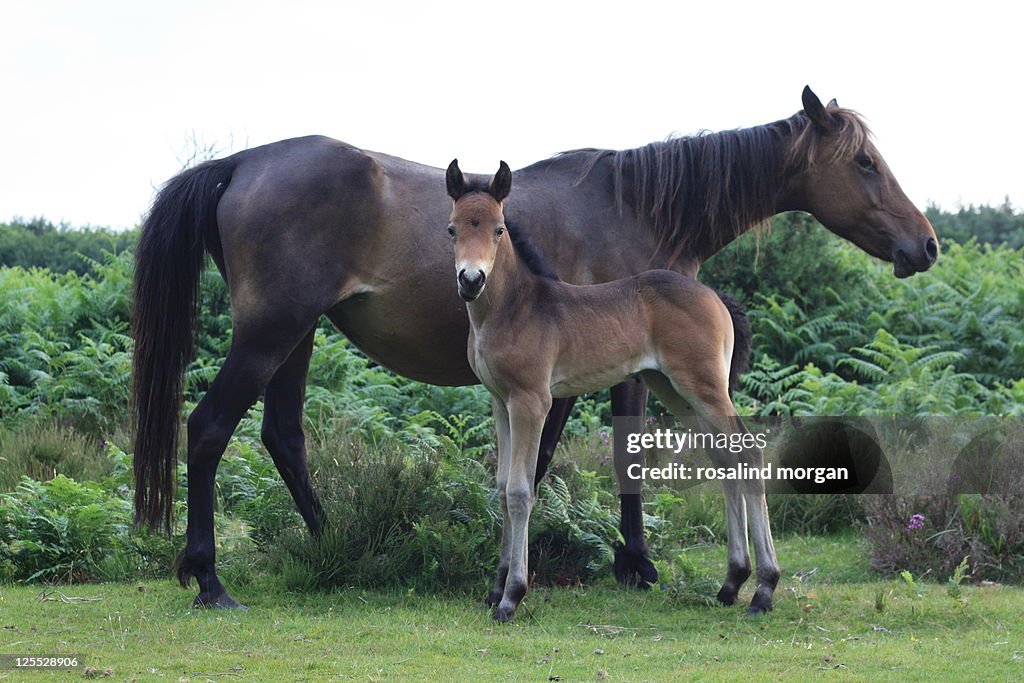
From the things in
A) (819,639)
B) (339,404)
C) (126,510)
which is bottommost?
(819,639)

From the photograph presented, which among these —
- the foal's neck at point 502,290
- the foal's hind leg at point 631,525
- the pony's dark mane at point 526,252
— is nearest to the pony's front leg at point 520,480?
the foal's neck at point 502,290

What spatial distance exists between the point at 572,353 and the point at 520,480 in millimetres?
737

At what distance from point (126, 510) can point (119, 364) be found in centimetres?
389

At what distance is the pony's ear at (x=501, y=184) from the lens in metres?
5.23

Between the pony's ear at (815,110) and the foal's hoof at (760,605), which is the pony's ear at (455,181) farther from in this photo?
the foal's hoof at (760,605)

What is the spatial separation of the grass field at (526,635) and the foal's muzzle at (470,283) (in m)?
1.66

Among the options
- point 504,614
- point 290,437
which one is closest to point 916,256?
point 504,614

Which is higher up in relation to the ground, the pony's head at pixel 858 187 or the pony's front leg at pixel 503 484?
the pony's head at pixel 858 187

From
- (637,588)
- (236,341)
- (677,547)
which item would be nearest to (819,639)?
(637,588)

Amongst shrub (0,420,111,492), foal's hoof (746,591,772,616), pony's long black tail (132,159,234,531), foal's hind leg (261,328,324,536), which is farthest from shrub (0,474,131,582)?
foal's hoof (746,591,772,616)

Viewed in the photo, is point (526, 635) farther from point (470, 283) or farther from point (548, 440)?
point (470, 283)

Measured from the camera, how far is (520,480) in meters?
5.44

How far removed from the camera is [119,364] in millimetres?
10844

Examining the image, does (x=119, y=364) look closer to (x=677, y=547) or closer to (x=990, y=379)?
(x=677, y=547)
